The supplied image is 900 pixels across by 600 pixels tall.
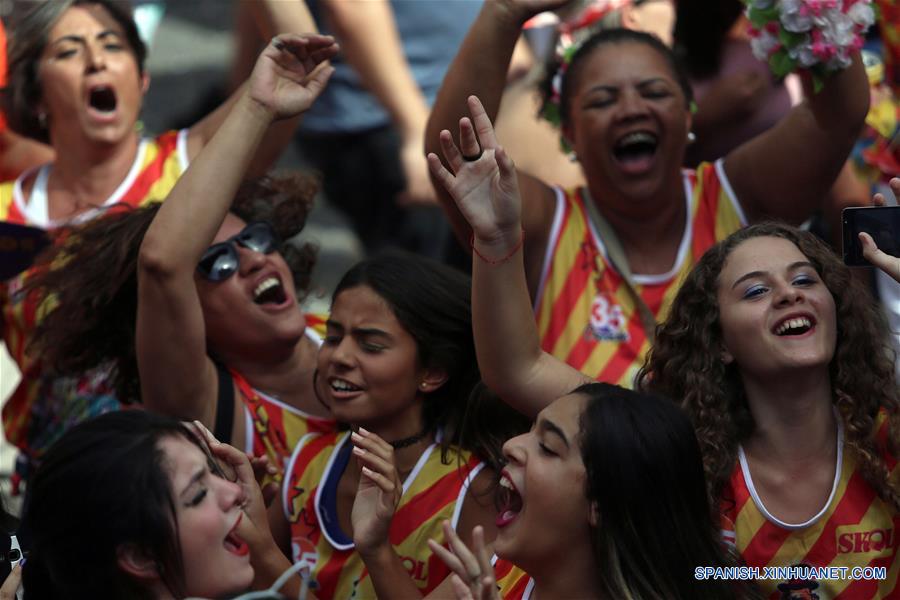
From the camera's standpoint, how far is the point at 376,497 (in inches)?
120

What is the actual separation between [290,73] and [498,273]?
2.80 feet

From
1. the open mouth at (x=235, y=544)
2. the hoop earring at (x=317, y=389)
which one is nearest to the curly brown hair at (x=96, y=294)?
the hoop earring at (x=317, y=389)

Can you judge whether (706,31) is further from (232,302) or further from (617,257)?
(232,302)

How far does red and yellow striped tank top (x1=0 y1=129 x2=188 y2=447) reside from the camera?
4227 millimetres

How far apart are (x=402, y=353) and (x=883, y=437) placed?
105 cm

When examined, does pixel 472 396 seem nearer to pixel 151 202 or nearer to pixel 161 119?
pixel 151 202

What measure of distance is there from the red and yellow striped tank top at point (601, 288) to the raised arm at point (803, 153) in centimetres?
8

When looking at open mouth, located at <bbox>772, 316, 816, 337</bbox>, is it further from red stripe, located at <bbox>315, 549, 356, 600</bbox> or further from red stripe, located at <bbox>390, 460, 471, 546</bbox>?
red stripe, located at <bbox>315, 549, 356, 600</bbox>

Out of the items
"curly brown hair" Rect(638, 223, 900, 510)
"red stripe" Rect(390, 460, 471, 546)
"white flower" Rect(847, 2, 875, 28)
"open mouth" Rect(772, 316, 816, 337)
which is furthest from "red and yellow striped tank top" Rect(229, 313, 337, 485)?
"white flower" Rect(847, 2, 875, 28)

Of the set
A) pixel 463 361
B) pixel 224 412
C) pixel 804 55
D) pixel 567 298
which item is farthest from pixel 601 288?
pixel 224 412

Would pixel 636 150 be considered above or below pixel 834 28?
below

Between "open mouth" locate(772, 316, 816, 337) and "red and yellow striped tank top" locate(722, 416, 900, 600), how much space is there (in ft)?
1.01

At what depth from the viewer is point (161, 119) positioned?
7355 millimetres

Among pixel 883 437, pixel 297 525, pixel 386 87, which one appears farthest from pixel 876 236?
pixel 386 87
